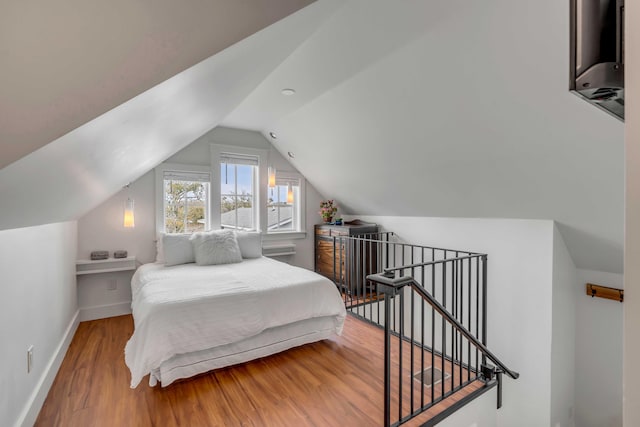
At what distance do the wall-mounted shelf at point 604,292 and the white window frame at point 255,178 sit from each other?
424 cm

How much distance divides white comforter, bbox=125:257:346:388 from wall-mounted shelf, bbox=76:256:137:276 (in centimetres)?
57

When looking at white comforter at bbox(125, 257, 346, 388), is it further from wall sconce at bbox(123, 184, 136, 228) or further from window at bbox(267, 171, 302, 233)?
window at bbox(267, 171, 302, 233)

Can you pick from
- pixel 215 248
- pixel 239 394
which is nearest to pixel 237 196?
pixel 215 248

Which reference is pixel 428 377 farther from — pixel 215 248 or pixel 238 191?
pixel 238 191

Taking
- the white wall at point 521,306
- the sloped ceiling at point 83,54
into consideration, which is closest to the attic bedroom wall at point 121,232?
the sloped ceiling at point 83,54

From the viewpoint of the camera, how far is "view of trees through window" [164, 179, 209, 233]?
167 inches

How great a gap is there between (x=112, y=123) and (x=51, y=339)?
2.46 metres

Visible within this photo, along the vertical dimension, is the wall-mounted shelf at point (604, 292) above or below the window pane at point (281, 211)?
below

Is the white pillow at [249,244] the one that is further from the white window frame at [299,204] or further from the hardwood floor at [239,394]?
the hardwood floor at [239,394]

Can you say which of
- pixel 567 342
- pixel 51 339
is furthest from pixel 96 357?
pixel 567 342

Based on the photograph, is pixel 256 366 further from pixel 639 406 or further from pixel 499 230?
pixel 499 230

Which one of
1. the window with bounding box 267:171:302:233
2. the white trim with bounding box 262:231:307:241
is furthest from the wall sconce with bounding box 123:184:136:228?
the window with bounding box 267:171:302:233

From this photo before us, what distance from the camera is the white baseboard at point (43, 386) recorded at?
1.75 m

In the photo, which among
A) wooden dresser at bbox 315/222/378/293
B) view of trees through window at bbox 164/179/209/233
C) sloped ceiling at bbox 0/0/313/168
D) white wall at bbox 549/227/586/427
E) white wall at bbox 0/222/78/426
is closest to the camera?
sloped ceiling at bbox 0/0/313/168
